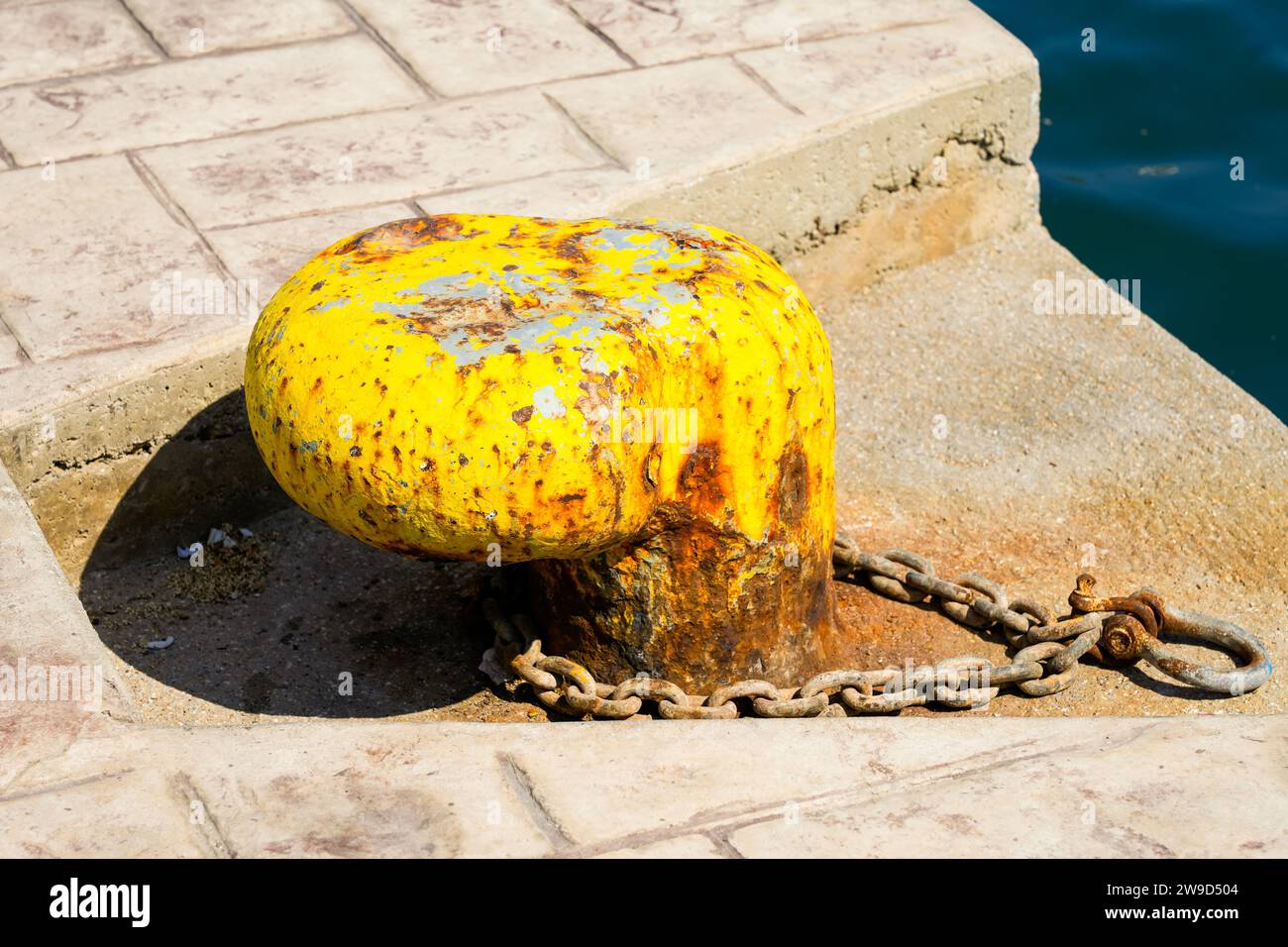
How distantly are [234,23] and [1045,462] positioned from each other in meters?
2.92

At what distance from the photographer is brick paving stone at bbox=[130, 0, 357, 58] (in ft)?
16.9

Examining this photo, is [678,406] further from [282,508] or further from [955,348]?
[955,348]

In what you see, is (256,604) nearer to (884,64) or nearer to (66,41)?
(66,41)

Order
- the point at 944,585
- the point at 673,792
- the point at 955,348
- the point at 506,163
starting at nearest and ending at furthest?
the point at 673,792 → the point at 944,585 → the point at 506,163 → the point at 955,348

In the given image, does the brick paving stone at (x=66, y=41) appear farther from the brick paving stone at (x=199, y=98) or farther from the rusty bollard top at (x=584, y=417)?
the rusty bollard top at (x=584, y=417)

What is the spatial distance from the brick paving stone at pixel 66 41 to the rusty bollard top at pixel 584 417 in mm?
2218

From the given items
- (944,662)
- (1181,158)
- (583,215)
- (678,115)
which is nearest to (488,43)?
(678,115)

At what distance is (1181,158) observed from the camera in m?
7.24

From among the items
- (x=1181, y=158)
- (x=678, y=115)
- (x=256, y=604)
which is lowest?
(x=256, y=604)

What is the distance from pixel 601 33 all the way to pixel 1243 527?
100 inches

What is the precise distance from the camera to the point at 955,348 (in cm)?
498

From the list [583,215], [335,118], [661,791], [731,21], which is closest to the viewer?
[661,791]

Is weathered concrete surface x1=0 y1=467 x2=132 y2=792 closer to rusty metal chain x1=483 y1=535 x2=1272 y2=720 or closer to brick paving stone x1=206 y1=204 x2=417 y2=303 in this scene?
rusty metal chain x1=483 y1=535 x2=1272 y2=720
